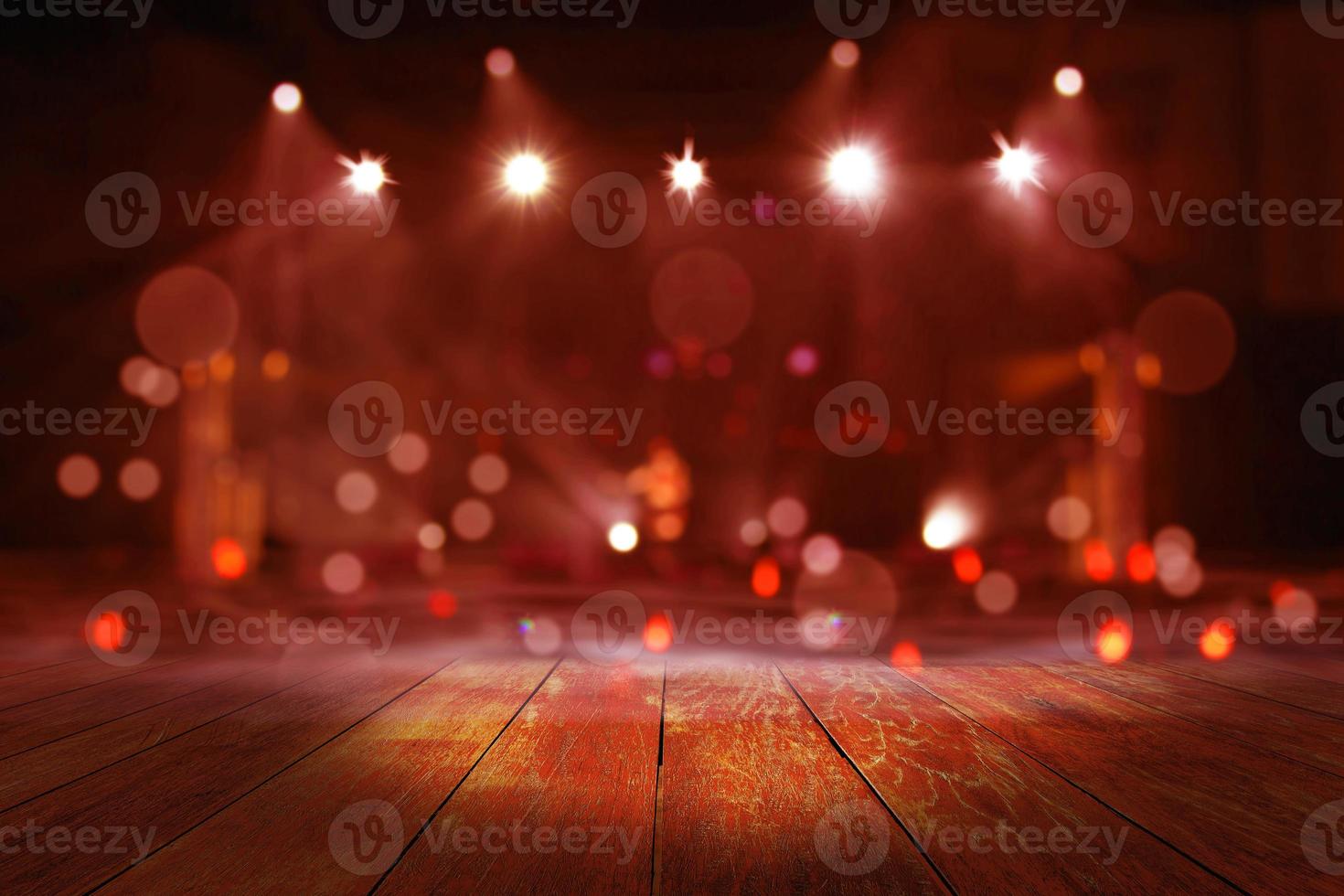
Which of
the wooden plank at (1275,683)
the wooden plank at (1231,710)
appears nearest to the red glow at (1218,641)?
the wooden plank at (1275,683)

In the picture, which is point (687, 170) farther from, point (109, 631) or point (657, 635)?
point (109, 631)

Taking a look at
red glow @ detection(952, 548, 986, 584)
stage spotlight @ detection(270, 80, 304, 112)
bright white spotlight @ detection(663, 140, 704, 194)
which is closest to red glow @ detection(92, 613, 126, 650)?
stage spotlight @ detection(270, 80, 304, 112)

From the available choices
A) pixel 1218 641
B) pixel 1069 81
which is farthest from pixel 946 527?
pixel 1218 641

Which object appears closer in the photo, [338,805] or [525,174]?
[338,805]

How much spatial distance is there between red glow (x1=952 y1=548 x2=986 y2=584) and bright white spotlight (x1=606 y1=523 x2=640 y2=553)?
278 cm

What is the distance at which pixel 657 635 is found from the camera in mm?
2094

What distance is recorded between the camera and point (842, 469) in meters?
7.04

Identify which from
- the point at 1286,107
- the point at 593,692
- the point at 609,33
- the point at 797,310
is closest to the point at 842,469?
the point at 797,310

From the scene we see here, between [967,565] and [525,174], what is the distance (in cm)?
418

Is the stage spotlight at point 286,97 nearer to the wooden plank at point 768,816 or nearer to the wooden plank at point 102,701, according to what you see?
the wooden plank at point 102,701

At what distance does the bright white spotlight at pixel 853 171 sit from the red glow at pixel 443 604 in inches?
139

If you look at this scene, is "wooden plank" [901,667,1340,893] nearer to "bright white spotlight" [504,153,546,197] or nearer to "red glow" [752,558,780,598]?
"red glow" [752,558,780,598]

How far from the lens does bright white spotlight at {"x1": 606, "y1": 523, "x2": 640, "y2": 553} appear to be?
268 inches

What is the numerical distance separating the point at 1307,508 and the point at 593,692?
6.58 meters
